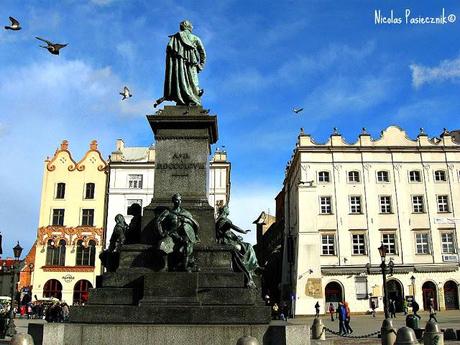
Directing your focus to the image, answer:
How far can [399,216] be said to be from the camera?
43.4 metres

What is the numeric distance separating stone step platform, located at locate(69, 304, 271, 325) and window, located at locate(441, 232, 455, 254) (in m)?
37.8

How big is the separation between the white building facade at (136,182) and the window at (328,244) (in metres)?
10.5

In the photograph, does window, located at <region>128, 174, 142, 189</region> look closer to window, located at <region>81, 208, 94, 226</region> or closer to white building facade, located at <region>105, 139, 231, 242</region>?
white building facade, located at <region>105, 139, 231, 242</region>

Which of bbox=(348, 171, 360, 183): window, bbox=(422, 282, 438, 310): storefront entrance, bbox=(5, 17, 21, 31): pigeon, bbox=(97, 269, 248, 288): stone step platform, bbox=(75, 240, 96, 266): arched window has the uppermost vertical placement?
bbox=(348, 171, 360, 183): window

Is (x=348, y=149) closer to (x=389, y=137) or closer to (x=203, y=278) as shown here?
(x=389, y=137)

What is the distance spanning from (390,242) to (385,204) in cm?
338

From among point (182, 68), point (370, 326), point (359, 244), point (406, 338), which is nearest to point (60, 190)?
point (359, 244)

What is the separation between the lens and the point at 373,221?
4325cm

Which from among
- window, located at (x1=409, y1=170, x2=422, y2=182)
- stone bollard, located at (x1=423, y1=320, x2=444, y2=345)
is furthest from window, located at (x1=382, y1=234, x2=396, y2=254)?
stone bollard, located at (x1=423, y1=320, x2=444, y2=345)

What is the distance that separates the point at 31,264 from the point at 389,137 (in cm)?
3653

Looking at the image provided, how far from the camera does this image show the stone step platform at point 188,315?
9359 millimetres

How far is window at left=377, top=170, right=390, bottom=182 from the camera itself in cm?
4466

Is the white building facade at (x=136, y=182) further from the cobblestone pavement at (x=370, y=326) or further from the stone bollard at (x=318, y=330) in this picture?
the stone bollard at (x=318, y=330)

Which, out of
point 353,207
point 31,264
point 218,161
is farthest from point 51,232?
point 353,207
